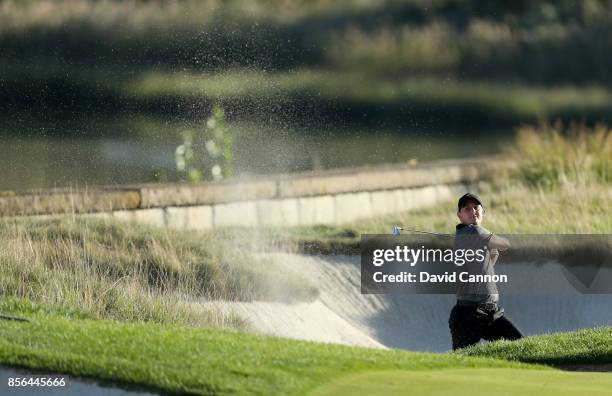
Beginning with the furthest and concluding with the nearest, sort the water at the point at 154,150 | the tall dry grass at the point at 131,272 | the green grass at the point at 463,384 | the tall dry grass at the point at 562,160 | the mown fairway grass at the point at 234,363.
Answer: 1. the water at the point at 154,150
2. the tall dry grass at the point at 562,160
3. the tall dry grass at the point at 131,272
4. the mown fairway grass at the point at 234,363
5. the green grass at the point at 463,384

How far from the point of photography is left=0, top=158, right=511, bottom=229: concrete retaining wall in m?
13.5

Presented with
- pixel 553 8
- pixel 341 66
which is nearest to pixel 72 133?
pixel 341 66

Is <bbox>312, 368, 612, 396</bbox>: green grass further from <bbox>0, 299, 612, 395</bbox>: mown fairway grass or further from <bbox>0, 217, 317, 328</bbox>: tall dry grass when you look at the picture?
<bbox>0, 217, 317, 328</bbox>: tall dry grass

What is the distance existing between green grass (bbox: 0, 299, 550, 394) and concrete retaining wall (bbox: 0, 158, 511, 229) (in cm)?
420

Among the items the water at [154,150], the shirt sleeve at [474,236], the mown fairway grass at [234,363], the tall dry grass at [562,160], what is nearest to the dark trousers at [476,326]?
the shirt sleeve at [474,236]

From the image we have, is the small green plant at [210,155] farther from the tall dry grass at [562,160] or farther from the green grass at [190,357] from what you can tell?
the green grass at [190,357]

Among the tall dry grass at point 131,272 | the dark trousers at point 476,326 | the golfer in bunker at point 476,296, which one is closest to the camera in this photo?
the golfer in bunker at point 476,296

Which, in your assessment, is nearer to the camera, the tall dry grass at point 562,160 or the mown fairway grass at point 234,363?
the mown fairway grass at point 234,363

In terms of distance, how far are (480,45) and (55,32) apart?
8994 millimetres

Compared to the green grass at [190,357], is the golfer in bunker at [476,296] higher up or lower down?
higher up

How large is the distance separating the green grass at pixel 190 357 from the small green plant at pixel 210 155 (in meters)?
8.27

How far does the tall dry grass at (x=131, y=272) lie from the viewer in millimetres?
10742

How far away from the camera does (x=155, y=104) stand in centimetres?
2661

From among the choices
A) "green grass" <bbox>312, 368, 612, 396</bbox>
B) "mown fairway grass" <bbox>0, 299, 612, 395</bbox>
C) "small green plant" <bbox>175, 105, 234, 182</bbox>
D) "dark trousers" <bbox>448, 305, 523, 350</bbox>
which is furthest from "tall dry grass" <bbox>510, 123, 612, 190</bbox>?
"green grass" <bbox>312, 368, 612, 396</bbox>
